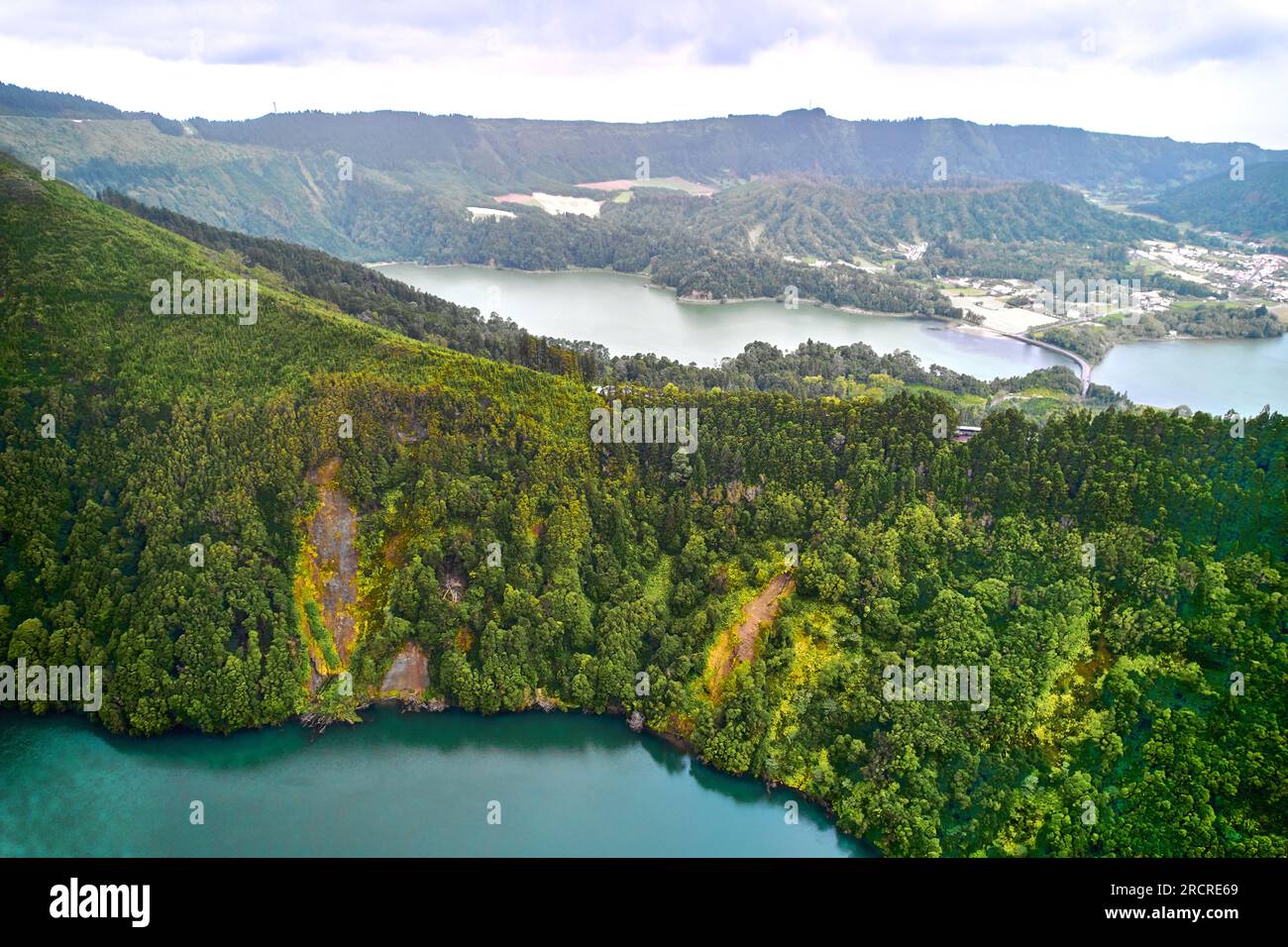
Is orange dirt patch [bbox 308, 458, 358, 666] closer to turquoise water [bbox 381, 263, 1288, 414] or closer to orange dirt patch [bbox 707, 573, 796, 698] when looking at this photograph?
orange dirt patch [bbox 707, 573, 796, 698]

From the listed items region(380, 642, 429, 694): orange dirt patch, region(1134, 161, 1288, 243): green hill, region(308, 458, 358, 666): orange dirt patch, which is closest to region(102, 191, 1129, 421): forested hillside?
region(308, 458, 358, 666): orange dirt patch

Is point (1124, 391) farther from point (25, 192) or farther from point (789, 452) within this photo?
point (25, 192)

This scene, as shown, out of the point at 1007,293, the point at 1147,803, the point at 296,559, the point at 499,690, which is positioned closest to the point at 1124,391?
the point at 1007,293

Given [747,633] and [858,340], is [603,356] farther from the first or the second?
[747,633]

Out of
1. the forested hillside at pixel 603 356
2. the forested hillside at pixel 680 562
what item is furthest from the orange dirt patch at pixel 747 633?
the forested hillside at pixel 603 356

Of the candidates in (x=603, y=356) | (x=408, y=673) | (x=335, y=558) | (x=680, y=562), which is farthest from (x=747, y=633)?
(x=603, y=356)

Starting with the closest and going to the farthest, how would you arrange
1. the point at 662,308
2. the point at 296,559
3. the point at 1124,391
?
the point at 296,559, the point at 1124,391, the point at 662,308
